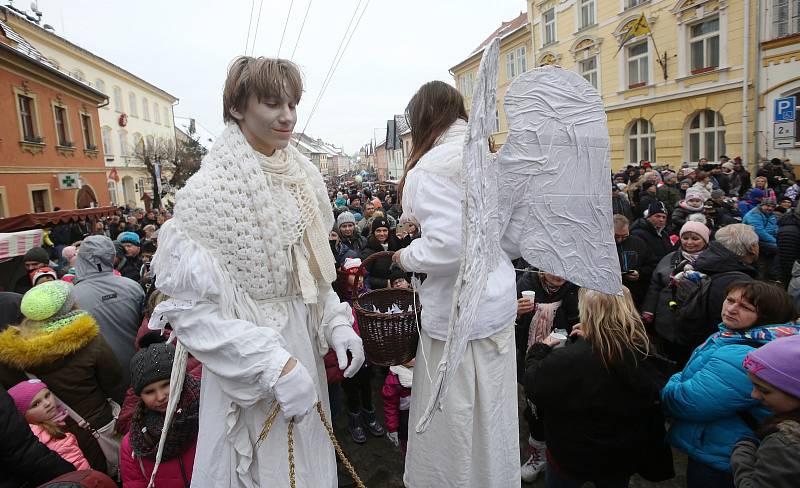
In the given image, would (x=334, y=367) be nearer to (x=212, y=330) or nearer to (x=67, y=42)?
(x=212, y=330)

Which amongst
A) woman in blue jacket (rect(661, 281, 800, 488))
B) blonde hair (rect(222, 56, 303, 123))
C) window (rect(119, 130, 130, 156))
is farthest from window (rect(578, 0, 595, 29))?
window (rect(119, 130, 130, 156))

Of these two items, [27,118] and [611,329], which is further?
[27,118]

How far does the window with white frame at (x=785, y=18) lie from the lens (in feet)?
38.2

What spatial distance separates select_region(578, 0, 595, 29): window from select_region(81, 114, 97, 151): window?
2151 cm

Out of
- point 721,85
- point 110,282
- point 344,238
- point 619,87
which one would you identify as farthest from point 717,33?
point 110,282

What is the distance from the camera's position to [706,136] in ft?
49.0

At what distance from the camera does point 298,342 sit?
165cm

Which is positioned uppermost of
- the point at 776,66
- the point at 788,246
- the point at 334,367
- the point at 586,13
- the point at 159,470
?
the point at 586,13

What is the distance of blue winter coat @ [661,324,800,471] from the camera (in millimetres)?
1963

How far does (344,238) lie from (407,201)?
4354 mm

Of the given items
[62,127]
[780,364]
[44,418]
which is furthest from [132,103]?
[780,364]

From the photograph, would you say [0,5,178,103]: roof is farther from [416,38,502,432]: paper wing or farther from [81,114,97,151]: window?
[416,38,502,432]: paper wing

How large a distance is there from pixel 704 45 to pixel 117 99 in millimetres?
33383

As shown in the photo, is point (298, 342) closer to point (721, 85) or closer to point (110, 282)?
point (110, 282)
